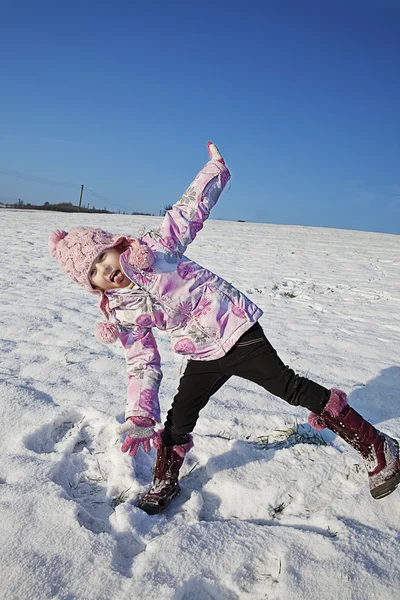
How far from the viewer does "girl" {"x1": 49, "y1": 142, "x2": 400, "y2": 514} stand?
7.67 feet

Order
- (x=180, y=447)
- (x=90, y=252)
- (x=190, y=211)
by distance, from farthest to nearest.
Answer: (x=180, y=447), (x=190, y=211), (x=90, y=252)

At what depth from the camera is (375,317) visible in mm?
6344

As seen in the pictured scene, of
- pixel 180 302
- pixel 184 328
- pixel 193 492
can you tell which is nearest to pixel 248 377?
pixel 184 328

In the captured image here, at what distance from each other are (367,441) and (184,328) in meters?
1.09

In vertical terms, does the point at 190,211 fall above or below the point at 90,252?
above

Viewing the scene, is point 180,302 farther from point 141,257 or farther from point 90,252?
Answer: point 90,252

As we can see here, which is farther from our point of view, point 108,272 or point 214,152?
point 214,152

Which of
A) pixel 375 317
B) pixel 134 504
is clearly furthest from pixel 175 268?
pixel 375 317

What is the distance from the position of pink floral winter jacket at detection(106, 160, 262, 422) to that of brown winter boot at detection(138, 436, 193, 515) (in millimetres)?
220

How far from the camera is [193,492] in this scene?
2.46 m

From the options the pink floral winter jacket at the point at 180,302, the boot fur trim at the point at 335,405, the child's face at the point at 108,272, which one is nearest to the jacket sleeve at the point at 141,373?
the pink floral winter jacket at the point at 180,302

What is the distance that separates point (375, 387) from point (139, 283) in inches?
98.0

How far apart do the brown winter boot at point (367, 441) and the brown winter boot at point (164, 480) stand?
78cm

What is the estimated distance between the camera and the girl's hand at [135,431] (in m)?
2.40
